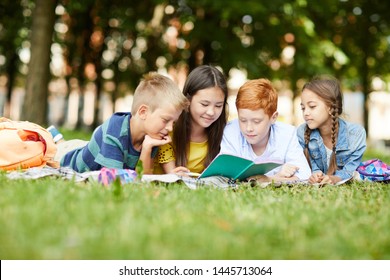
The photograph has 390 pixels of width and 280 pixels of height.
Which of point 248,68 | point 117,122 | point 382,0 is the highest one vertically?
point 382,0

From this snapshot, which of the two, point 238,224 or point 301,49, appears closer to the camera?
point 238,224

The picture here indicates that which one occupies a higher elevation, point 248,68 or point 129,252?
point 248,68

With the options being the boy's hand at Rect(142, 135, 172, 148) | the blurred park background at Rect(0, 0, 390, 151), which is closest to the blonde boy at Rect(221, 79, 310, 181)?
the boy's hand at Rect(142, 135, 172, 148)

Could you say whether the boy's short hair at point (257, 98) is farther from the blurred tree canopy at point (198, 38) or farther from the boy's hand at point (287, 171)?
the blurred tree canopy at point (198, 38)

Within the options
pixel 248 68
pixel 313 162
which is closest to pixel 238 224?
pixel 313 162

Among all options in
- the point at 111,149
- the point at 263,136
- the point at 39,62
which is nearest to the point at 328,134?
the point at 263,136

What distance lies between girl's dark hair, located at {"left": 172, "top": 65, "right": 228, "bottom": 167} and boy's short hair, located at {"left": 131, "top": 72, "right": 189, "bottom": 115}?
306mm

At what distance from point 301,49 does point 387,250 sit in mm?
13403

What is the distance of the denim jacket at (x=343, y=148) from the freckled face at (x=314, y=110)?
8.0 inches

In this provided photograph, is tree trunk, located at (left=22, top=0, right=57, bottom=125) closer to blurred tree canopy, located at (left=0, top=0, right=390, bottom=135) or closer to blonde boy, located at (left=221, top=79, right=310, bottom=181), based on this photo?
blurred tree canopy, located at (left=0, top=0, right=390, bottom=135)

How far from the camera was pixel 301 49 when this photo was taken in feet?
50.3

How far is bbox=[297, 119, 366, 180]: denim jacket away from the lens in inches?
218

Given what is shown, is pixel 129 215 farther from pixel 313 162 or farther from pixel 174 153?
pixel 313 162

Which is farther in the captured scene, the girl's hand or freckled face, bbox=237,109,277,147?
freckled face, bbox=237,109,277,147
